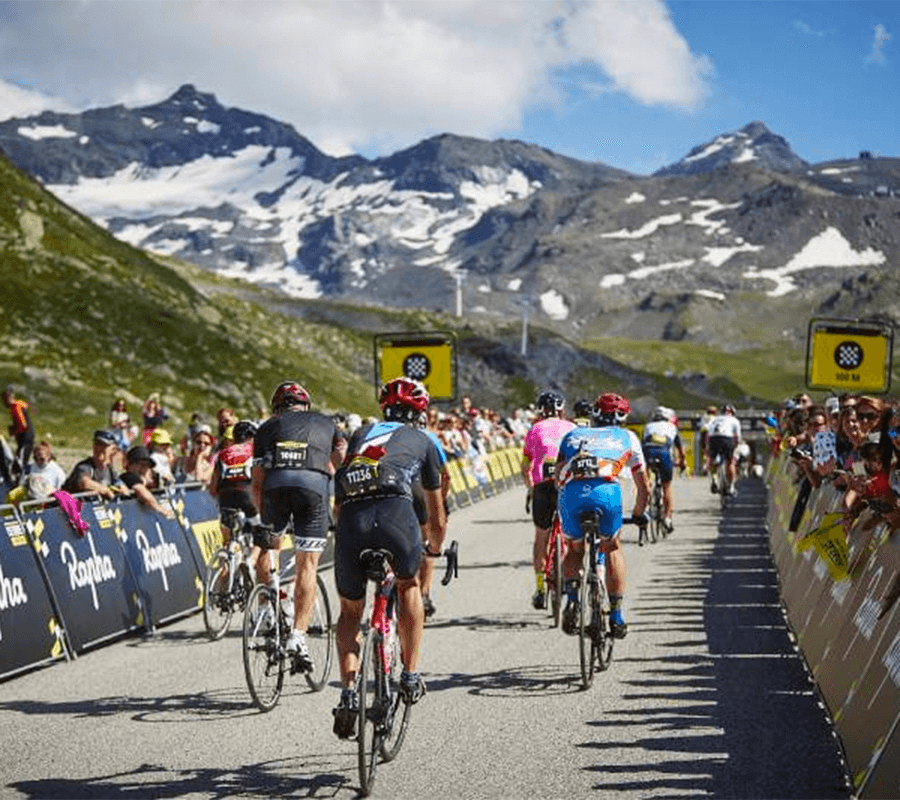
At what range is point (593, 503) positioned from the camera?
1017 cm

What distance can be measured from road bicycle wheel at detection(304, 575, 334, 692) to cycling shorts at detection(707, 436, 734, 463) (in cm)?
1802

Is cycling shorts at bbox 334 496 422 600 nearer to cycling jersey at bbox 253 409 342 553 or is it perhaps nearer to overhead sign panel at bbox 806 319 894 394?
cycling jersey at bbox 253 409 342 553

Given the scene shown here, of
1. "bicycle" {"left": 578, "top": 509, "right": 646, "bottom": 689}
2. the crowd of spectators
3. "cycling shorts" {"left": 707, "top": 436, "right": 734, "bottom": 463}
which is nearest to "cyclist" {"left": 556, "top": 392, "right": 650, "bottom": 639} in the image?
"bicycle" {"left": 578, "top": 509, "right": 646, "bottom": 689}

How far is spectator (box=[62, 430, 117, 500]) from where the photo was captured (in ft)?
41.6

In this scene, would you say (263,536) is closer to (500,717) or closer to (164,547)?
(500,717)

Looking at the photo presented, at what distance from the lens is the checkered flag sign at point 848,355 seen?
77.3 feet

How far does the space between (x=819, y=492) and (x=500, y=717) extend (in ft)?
21.4

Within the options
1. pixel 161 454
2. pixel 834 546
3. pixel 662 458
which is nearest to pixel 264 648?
pixel 834 546

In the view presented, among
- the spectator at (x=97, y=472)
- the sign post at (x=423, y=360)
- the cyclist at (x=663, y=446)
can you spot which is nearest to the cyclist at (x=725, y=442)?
the sign post at (x=423, y=360)

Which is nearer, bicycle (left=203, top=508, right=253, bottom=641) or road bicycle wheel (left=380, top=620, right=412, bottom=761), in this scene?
road bicycle wheel (left=380, top=620, right=412, bottom=761)

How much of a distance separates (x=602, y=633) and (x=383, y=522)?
3489 mm

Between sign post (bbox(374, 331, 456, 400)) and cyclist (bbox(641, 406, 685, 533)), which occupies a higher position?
sign post (bbox(374, 331, 456, 400))

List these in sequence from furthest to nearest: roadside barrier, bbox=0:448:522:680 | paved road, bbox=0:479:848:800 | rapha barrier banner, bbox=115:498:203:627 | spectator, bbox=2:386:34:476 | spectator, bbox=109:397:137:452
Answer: spectator, bbox=109:397:137:452 → spectator, bbox=2:386:34:476 → rapha barrier banner, bbox=115:498:203:627 → roadside barrier, bbox=0:448:522:680 → paved road, bbox=0:479:848:800

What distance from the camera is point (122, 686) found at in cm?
1002
